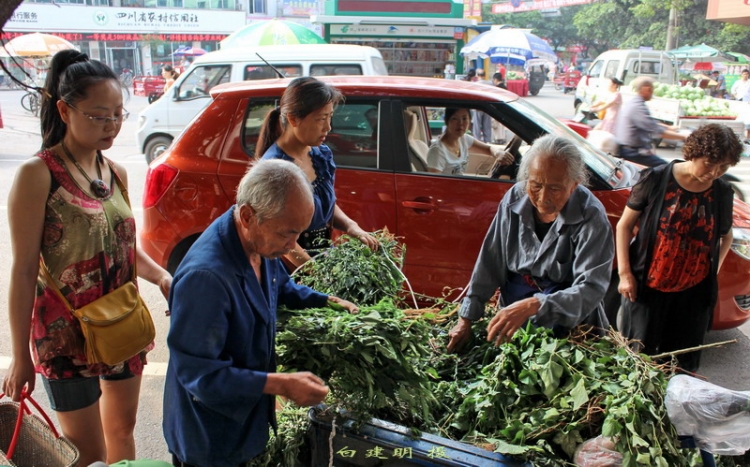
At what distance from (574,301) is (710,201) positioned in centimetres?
134

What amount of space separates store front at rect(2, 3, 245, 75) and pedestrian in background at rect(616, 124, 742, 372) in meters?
40.5

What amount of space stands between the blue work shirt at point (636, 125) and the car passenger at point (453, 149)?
11.6 feet

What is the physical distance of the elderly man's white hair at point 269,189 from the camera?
1.80 metres

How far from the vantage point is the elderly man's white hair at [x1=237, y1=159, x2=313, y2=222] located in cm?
180

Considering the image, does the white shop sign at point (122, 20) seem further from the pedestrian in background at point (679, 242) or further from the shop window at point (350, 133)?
the pedestrian in background at point (679, 242)

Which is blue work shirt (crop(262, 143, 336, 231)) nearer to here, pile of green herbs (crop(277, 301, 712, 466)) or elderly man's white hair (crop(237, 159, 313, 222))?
pile of green herbs (crop(277, 301, 712, 466))

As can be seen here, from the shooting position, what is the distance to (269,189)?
1802mm

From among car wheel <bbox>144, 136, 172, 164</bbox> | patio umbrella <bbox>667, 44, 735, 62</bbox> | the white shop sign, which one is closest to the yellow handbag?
car wheel <bbox>144, 136, 172, 164</bbox>

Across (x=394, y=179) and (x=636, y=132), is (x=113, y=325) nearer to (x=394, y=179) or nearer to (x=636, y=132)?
(x=394, y=179)

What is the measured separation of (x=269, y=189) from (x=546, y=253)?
1299 mm

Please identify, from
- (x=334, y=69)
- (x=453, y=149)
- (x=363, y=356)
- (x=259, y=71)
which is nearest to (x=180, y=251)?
(x=453, y=149)

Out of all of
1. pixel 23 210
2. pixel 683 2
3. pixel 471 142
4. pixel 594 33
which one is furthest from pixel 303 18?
pixel 23 210

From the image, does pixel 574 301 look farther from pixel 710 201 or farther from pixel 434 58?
pixel 434 58

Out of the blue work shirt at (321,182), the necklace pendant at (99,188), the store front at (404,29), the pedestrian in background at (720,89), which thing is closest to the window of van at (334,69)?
the store front at (404,29)
